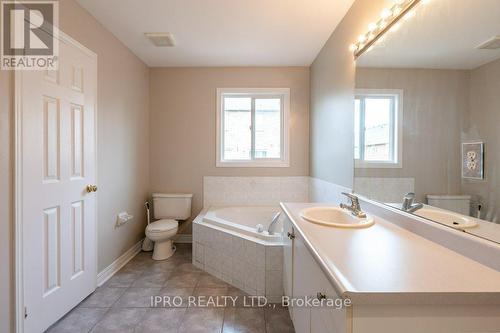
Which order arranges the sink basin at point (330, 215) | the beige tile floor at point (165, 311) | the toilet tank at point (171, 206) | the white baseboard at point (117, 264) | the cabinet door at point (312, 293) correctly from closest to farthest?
the cabinet door at point (312, 293), the sink basin at point (330, 215), the beige tile floor at point (165, 311), the white baseboard at point (117, 264), the toilet tank at point (171, 206)

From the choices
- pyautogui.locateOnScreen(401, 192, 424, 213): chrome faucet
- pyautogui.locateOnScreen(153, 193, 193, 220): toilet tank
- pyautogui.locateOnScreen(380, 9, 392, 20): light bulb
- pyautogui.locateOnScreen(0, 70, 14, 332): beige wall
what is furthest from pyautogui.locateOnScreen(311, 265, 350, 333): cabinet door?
pyautogui.locateOnScreen(153, 193, 193, 220): toilet tank

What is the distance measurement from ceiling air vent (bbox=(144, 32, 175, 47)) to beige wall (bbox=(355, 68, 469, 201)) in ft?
7.03

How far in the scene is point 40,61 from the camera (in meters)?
1.59

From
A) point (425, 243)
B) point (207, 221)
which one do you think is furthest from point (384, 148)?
point (207, 221)

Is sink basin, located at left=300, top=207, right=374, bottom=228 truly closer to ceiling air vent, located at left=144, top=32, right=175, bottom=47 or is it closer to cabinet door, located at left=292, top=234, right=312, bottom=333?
cabinet door, located at left=292, top=234, right=312, bottom=333

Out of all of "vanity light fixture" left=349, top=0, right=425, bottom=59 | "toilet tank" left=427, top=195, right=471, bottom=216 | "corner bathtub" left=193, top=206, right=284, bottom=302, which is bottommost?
"corner bathtub" left=193, top=206, right=284, bottom=302

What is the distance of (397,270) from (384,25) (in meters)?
1.47

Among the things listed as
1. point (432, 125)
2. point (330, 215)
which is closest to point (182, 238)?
point (330, 215)

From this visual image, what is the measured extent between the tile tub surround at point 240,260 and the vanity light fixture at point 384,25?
5.52 feet

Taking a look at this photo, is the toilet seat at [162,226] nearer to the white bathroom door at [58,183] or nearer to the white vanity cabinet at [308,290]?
the white bathroom door at [58,183]

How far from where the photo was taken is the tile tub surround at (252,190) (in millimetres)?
3328

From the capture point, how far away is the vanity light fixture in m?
1.31

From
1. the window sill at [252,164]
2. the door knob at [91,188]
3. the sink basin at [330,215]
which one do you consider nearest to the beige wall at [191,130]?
the window sill at [252,164]

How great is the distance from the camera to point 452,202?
106 cm
